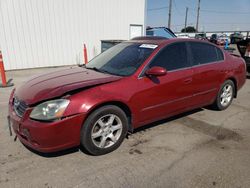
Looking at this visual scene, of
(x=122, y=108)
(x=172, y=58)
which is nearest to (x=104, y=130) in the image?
(x=122, y=108)

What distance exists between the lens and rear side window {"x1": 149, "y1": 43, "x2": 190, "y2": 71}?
3.39 m

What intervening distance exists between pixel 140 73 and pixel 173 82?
66cm

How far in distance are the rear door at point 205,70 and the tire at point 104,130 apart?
65.4 inches

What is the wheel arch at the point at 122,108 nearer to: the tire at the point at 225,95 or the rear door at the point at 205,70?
the rear door at the point at 205,70

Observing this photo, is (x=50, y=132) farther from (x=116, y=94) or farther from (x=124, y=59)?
(x=124, y=59)

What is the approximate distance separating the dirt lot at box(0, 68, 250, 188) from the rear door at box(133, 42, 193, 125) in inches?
17.0

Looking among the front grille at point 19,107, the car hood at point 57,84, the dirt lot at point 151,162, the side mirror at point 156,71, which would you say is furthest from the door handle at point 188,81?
the front grille at point 19,107

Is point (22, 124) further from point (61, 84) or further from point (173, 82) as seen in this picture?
point (173, 82)

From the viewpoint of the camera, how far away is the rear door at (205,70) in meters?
3.88

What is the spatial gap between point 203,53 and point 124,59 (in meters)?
1.66

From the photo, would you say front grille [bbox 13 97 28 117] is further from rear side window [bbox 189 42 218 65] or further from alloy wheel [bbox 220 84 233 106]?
alloy wheel [bbox 220 84 233 106]

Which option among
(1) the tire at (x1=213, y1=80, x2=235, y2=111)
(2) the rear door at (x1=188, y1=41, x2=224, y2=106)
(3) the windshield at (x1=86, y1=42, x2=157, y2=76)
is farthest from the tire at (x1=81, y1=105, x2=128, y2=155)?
(1) the tire at (x1=213, y1=80, x2=235, y2=111)

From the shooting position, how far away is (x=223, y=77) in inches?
173

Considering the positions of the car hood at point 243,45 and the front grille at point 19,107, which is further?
the car hood at point 243,45
